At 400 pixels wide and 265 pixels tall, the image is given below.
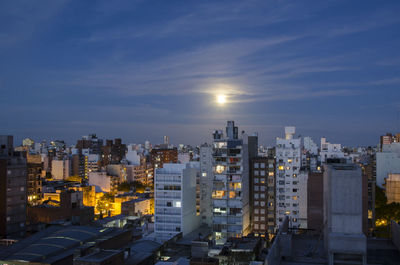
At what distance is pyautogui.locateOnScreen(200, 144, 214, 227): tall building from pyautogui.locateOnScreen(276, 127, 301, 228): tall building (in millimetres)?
8670

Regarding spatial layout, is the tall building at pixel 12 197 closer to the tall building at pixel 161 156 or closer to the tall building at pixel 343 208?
the tall building at pixel 343 208

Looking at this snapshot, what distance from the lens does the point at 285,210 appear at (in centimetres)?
4772

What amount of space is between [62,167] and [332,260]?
91643 millimetres

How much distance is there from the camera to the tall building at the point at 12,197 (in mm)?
37219

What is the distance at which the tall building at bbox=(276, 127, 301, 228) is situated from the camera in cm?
4769

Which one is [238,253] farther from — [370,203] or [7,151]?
[7,151]

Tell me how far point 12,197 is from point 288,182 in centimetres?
3060

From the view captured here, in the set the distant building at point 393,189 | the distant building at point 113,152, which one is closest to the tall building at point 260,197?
the distant building at point 393,189

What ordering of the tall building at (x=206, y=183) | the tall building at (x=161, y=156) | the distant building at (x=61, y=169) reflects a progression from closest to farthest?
the tall building at (x=206, y=183) < the distant building at (x=61, y=169) < the tall building at (x=161, y=156)

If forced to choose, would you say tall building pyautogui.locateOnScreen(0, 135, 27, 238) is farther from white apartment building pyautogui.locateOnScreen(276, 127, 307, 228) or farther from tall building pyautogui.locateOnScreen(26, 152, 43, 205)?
white apartment building pyautogui.locateOnScreen(276, 127, 307, 228)

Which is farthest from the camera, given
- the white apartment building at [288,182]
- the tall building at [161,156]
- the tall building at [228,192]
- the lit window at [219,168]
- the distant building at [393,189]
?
the tall building at [161,156]

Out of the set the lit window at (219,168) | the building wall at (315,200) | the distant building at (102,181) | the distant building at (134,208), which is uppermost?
the lit window at (219,168)

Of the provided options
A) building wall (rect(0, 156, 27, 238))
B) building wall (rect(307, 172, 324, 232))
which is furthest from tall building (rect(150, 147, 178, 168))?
building wall (rect(307, 172, 324, 232))

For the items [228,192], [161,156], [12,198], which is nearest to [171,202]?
[228,192]
